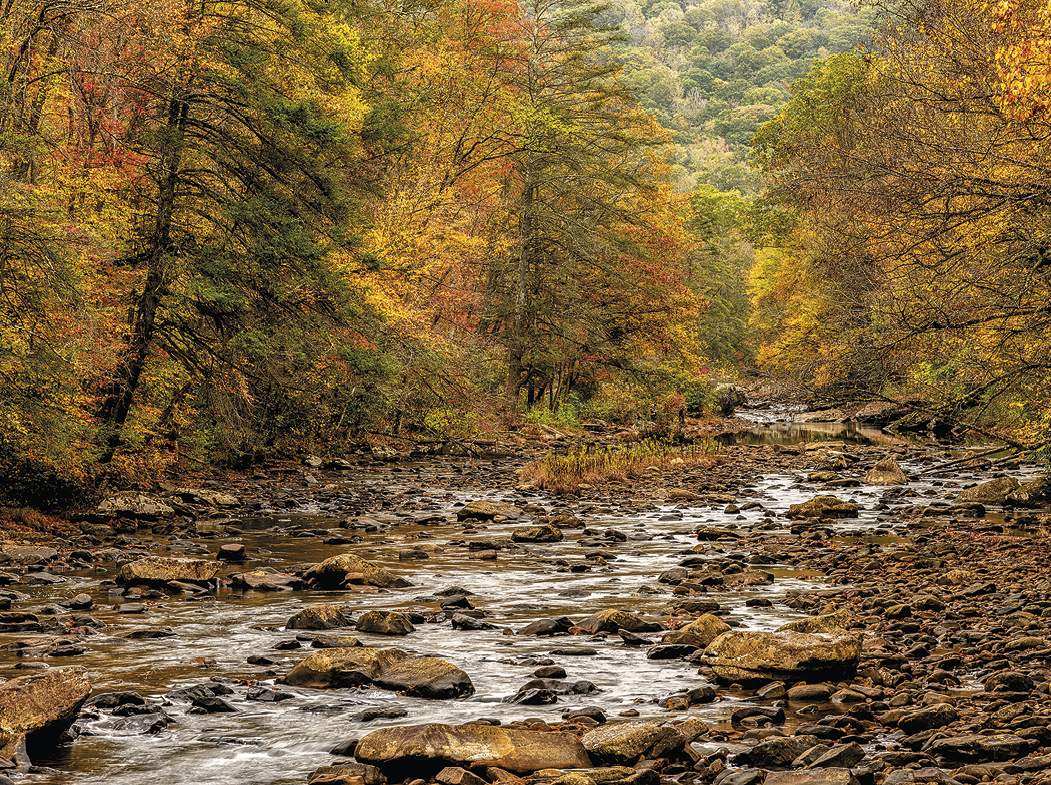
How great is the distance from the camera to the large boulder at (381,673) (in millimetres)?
6941

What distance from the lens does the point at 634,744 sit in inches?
215

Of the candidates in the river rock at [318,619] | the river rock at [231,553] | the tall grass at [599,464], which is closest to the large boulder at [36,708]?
the river rock at [318,619]

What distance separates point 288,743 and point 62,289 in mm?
8859

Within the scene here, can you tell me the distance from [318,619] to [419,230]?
19.4 m

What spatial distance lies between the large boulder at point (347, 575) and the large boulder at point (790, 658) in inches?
196

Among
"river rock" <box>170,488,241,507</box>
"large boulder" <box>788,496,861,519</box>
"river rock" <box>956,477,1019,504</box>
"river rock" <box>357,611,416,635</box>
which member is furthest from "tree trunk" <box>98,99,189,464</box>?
"river rock" <box>956,477,1019,504</box>

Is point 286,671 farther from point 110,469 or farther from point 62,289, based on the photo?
point 110,469

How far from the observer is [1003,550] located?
11.8m

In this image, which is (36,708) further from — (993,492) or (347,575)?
(993,492)

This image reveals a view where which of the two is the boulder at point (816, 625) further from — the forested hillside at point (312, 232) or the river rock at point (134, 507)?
the river rock at point (134, 507)

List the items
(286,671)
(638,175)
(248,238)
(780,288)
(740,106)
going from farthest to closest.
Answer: (740,106) < (780,288) < (638,175) < (248,238) < (286,671)

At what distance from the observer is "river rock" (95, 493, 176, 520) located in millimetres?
14904

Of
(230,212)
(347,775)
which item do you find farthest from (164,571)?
(230,212)

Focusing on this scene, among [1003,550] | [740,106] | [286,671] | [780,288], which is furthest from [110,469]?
[740,106]
